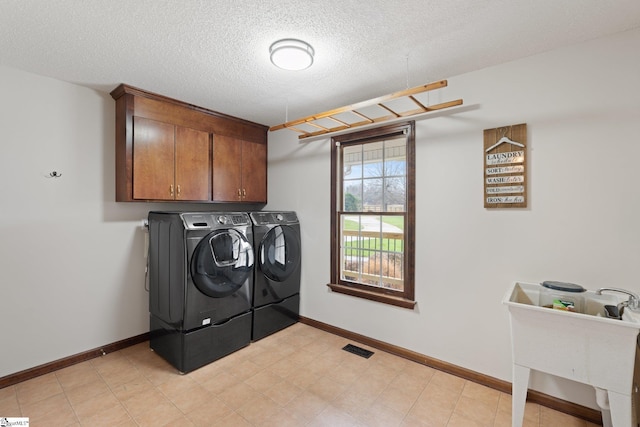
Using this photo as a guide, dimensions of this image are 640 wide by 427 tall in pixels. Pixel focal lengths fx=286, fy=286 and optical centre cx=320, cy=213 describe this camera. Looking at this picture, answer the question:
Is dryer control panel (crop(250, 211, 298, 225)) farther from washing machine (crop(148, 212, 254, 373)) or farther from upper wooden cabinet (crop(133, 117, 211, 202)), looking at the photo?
upper wooden cabinet (crop(133, 117, 211, 202))

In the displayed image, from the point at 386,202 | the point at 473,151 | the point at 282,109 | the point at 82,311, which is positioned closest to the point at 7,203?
the point at 82,311

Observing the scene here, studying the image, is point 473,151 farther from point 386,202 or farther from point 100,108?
point 100,108

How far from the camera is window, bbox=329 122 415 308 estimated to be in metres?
2.65

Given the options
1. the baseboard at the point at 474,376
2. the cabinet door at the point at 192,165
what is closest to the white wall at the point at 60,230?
the cabinet door at the point at 192,165

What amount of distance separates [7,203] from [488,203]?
374cm

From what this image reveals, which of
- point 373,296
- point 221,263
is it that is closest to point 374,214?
point 373,296

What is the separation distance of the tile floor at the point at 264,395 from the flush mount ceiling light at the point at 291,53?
2.39 metres

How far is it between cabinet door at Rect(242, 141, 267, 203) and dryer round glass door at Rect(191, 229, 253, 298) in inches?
38.9

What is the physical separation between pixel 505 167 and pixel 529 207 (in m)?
0.33

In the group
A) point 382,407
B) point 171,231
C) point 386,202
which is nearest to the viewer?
point 382,407

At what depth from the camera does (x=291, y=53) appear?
1875 millimetres

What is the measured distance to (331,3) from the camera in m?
1.52

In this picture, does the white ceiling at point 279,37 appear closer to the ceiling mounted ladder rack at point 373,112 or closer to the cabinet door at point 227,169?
the ceiling mounted ladder rack at point 373,112

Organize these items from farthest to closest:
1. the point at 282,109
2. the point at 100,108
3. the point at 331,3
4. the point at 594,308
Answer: the point at 282,109, the point at 100,108, the point at 594,308, the point at 331,3
